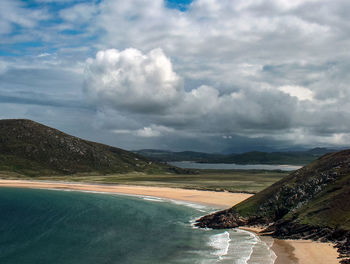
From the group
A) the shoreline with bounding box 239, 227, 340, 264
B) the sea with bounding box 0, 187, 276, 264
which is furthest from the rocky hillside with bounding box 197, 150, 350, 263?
the sea with bounding box 0, 187, 276, 264

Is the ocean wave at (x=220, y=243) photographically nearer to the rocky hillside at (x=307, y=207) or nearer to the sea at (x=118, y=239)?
the sea at (x=118, y=239)

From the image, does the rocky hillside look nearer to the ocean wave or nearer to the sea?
the sea

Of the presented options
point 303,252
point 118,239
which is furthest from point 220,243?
point 118,239

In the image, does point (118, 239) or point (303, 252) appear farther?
point (118, 239)

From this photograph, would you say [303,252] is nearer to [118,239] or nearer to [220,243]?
[220,243]

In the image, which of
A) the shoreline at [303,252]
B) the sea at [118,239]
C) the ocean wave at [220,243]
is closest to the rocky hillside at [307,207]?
the shoreline at [303,252]

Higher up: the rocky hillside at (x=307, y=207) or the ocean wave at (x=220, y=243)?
the rocky hillside at (x=307, y=207)
